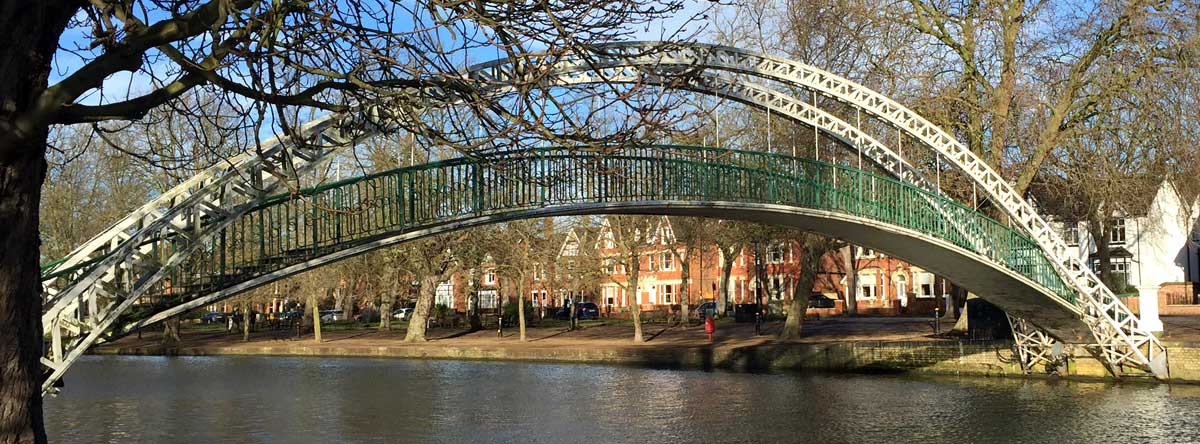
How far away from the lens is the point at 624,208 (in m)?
17.8

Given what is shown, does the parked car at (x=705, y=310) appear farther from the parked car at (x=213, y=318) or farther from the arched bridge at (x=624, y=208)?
the parked car at (x=213, y=318)

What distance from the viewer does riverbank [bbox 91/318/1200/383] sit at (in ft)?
85.4

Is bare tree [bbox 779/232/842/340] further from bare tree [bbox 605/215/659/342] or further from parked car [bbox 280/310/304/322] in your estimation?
parked car [bbox 280/310/304/322]

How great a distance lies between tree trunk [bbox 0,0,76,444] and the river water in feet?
30.1

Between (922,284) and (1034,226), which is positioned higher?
(1034,226)

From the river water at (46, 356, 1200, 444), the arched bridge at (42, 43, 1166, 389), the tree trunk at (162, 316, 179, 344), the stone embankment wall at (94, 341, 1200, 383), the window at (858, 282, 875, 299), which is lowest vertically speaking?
the river water at (46, 356, 1200, 444)

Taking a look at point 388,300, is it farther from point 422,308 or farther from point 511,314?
point 511,314

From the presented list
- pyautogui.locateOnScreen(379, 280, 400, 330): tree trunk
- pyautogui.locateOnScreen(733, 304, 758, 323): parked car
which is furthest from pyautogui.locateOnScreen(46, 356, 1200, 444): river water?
pyautogui.locateOnScreen(733, 304, 758, 323): parked car

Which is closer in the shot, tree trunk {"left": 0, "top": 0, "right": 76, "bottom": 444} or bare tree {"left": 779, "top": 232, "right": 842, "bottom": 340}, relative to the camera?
tree trunk {"left": 0, "top": 0, "right": 76, "bottom": 444}

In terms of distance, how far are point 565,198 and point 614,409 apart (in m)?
4.94

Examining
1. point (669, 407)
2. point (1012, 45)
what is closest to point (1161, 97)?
point (1012, 45)

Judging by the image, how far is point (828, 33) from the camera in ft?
92.1

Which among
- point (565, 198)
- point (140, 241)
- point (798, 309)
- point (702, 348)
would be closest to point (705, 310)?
point (798, 309)

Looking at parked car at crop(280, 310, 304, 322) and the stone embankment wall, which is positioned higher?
parked car at crop(280, 310, 304, 322)
